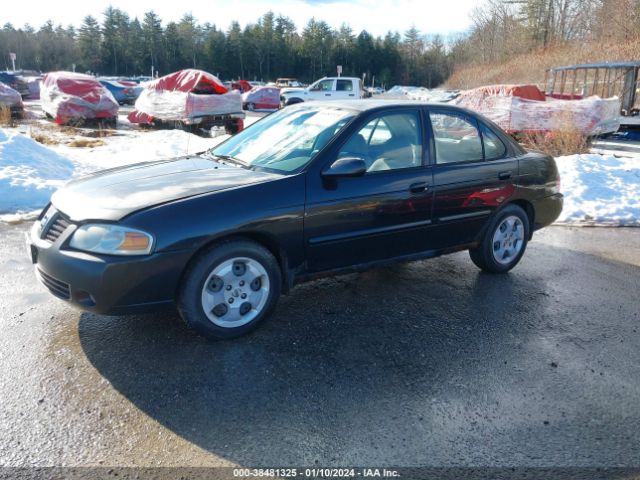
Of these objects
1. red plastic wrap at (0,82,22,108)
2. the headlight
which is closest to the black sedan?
the headlight

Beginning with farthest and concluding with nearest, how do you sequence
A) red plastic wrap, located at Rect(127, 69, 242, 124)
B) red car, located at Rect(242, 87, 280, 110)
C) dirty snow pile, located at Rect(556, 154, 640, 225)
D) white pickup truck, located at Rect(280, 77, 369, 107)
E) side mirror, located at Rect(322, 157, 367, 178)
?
red car, located at Rect(242, 87, 280, 110) < white pickup truck, located at Rect(280, 77, 369, 107) < red plastic wrap, located at Rect(127, 69, 242, 124) < dirty snow pile, located at Rect(556, 154, 640, 225) < side mirror, located at Rect(322, 157, 367, 178)

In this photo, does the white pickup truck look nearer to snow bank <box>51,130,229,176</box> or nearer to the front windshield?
snow bank <box>51,130,229,176</box>

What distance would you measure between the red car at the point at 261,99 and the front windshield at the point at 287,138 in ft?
80.7

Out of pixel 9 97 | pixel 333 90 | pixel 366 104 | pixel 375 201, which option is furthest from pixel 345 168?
pixel 333 90

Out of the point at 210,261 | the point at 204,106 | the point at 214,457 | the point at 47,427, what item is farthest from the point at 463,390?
the point at 204,106

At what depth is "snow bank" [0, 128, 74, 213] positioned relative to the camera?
7.09 m

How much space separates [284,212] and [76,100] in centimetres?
1603

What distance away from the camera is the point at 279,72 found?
8588 centimetres

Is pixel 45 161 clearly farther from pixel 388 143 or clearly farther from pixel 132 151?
pixel 388 143

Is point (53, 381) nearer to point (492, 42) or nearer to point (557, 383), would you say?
point (557, 383)

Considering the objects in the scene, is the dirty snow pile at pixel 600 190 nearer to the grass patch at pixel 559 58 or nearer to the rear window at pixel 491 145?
the rear window at pixel 491 145

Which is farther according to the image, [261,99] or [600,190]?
[261,99]

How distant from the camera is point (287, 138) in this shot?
416 centimetres

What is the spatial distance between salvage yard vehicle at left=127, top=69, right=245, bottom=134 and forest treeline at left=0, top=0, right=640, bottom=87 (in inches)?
2276
